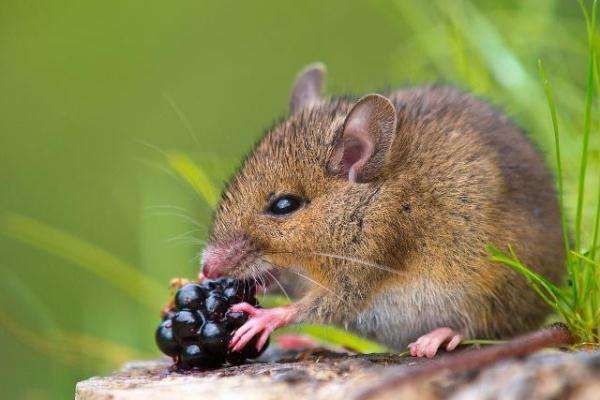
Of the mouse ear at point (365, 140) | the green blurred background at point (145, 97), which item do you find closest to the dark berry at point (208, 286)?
the mouse ear at point (365, 140)

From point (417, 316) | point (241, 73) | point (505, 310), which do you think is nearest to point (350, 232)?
point (417, 316)

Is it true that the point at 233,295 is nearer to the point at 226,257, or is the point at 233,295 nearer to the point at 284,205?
the point at 226,257

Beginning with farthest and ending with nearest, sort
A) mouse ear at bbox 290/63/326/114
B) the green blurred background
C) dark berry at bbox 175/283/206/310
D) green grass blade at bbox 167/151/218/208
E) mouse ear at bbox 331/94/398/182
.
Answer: the green blurred background, mouse ear at bbox 290/63/326/114, green grass blade at bbox 167/151/218/208, mouse ear at bbox 331/94/398/182, dark berry at bbox 175/283/206/310

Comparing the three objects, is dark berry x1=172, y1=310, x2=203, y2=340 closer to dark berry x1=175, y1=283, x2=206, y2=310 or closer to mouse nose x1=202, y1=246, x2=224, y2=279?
dark berry x1=175, y1=283, x2=206, y2=310

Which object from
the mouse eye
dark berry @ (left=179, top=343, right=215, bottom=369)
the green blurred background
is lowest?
dark berry @ (left=179, top=343, right=215, bottom=369)

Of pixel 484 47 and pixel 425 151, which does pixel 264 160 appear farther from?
pixel 484 47

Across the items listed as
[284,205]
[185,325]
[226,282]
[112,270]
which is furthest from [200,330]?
[112,270]

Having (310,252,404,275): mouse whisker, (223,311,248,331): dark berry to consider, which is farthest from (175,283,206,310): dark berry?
(310,252,404,275): mouse whisker
